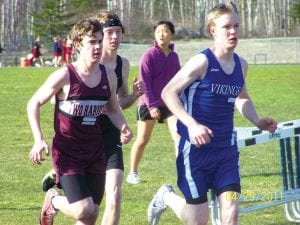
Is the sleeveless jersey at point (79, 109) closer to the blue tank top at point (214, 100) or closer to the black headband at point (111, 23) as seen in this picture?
the blue tank top at point (214, 100)

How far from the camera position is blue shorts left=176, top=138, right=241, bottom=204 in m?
6.13

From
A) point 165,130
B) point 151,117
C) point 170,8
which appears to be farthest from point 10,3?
point 151,117

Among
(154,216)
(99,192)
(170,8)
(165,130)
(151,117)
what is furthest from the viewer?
(170,8)

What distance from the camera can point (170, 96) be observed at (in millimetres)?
6062

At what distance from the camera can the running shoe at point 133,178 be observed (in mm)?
10359

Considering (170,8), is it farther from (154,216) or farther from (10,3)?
(154,216)

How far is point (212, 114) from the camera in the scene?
6.18 metres

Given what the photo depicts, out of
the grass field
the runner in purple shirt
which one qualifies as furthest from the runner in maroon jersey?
the runner in purple shirt

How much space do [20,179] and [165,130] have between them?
594 cm

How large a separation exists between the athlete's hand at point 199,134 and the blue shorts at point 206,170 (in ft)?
1.32

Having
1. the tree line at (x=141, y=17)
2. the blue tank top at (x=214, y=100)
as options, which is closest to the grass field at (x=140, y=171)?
the blue tank top at (x=214, y=100)

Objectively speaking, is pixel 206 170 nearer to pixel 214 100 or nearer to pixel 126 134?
pixel 214 100

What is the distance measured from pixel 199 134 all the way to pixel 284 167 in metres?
2.61

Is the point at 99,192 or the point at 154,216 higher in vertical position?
the point at 99,192
